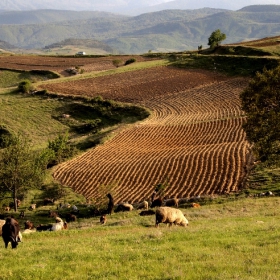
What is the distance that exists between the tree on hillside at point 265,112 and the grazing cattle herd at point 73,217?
11.9 feet

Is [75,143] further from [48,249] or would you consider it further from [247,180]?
[48,249]

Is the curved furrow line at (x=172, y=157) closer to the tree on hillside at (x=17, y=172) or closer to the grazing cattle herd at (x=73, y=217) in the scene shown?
the grazing cattle herd at (x=73, y=217)

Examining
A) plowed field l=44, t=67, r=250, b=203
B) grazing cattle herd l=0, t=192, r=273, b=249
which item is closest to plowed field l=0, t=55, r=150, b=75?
plowed field l=44, t=67, r=250, b=203

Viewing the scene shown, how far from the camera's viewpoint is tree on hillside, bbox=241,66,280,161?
25.7 m

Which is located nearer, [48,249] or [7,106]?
[48,249]

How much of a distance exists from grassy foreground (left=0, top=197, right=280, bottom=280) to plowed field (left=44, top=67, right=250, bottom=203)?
51.4 ft

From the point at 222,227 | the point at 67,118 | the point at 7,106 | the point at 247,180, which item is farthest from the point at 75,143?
the point at 222,227

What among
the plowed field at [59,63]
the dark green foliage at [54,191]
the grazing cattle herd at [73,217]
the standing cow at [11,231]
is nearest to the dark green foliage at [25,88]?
the plowed field at [59,63]

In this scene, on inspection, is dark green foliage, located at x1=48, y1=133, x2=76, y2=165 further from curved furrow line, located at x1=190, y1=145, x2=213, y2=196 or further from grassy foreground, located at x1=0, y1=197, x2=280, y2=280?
grassy foreground, located at x1=0, y1=197, x2=280, y2=280

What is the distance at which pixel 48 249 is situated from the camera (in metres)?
13.5

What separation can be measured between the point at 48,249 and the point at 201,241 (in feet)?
19.1

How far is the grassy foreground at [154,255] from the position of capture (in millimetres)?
10609

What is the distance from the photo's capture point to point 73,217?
25688mm

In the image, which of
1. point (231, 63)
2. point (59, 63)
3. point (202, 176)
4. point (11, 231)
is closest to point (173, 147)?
point (202, 176)
